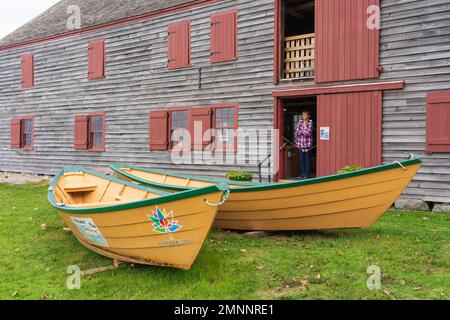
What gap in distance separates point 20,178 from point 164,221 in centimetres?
1677

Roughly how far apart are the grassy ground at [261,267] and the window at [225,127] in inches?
222

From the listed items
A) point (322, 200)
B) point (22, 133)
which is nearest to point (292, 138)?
point (322, 200)

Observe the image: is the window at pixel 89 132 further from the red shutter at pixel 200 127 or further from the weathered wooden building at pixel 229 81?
the red shutter at pixel 200 127

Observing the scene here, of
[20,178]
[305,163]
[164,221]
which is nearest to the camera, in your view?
[164,221]

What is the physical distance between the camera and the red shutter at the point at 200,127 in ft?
44.9

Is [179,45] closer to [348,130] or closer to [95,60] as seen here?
[95,60]

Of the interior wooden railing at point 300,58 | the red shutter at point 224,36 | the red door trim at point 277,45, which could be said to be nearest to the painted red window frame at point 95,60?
the red shutter at point 224,36

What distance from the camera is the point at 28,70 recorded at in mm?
19750

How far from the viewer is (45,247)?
7.08 m

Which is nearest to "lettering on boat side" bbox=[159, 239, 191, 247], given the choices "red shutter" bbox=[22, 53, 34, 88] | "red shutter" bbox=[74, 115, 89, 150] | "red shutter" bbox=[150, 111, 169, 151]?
"red shutter" bbox=[150, 111, 169, 151]

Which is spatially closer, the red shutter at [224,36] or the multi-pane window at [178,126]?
the red shutter at [224,36]

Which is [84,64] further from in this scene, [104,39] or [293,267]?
[293,267]

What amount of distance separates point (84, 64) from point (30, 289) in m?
14.4
